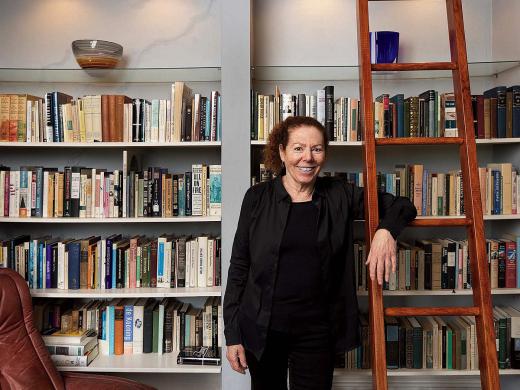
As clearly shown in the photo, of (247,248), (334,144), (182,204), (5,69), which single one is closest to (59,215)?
(182,204)

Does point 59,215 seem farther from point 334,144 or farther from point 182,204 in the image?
point 334,144

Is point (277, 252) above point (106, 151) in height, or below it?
below

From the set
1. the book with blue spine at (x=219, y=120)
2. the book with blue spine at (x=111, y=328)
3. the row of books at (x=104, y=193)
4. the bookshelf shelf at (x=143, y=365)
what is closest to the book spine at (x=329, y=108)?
the book with blue spine at (x=219, y=120)

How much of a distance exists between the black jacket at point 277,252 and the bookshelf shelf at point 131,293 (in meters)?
0.70

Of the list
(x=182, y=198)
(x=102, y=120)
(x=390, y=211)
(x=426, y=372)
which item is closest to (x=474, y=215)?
(x=390, y=211)

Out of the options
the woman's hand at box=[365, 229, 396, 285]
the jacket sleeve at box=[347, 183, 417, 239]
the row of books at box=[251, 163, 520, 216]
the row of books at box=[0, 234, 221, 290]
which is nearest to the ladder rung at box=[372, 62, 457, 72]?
the jacket sleeve at box=[347, 183, 417, 239]

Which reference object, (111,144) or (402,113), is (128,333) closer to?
(111,144)

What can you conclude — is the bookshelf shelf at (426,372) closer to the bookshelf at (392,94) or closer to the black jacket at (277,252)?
the bookshelf at (392,94)

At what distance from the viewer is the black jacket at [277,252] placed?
1.91 meters

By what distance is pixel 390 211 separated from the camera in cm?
190

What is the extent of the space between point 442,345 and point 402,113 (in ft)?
3.84

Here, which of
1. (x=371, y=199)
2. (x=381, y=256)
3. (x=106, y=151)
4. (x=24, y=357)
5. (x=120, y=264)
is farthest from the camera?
(x=106, y=151)

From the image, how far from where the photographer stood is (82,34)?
3.09m

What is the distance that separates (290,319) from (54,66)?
2.07 metres
